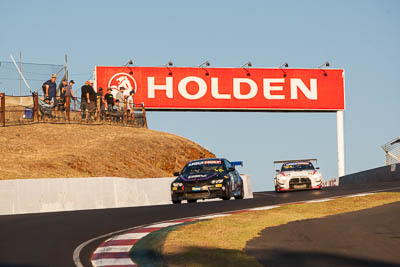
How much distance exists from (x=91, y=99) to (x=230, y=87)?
18.3 m

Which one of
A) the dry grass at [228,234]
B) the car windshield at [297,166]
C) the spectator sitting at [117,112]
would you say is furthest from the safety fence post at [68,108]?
the dry grass at [228,234]

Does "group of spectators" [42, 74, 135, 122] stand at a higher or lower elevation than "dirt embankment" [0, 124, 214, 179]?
higher

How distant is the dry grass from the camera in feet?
29.0

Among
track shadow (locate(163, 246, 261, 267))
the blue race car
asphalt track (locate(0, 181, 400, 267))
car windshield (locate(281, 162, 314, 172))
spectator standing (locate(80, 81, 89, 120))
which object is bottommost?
asphalt track (locate(0, 181, 400, 267))

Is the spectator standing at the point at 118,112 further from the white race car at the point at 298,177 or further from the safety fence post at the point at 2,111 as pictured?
the white race car at the point at 298,177

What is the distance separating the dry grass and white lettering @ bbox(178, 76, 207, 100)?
3210 centimetres

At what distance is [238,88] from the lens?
51031mm

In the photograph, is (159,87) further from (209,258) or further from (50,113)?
(209,258)

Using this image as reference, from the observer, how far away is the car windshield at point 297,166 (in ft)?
93.4

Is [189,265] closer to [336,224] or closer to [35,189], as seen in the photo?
[336,224]

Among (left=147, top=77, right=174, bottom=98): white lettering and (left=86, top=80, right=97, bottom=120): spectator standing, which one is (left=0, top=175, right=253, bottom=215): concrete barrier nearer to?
(left=86, top=80, right=97, bottom=120): spectator standing

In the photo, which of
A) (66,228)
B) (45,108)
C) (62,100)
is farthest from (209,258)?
(45,108)

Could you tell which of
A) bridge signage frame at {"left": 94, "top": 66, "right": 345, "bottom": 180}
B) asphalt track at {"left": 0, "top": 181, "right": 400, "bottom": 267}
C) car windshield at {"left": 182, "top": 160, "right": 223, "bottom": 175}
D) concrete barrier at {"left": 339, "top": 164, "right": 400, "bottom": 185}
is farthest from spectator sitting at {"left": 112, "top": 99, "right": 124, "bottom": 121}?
asphalt track at {"left": 0, "top": 181, "right": 400, "bottom": 267}

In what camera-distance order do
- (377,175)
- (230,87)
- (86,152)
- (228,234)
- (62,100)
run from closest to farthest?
(228,234)
(62,100)
(86,152)
(377,175)
(230,87)
